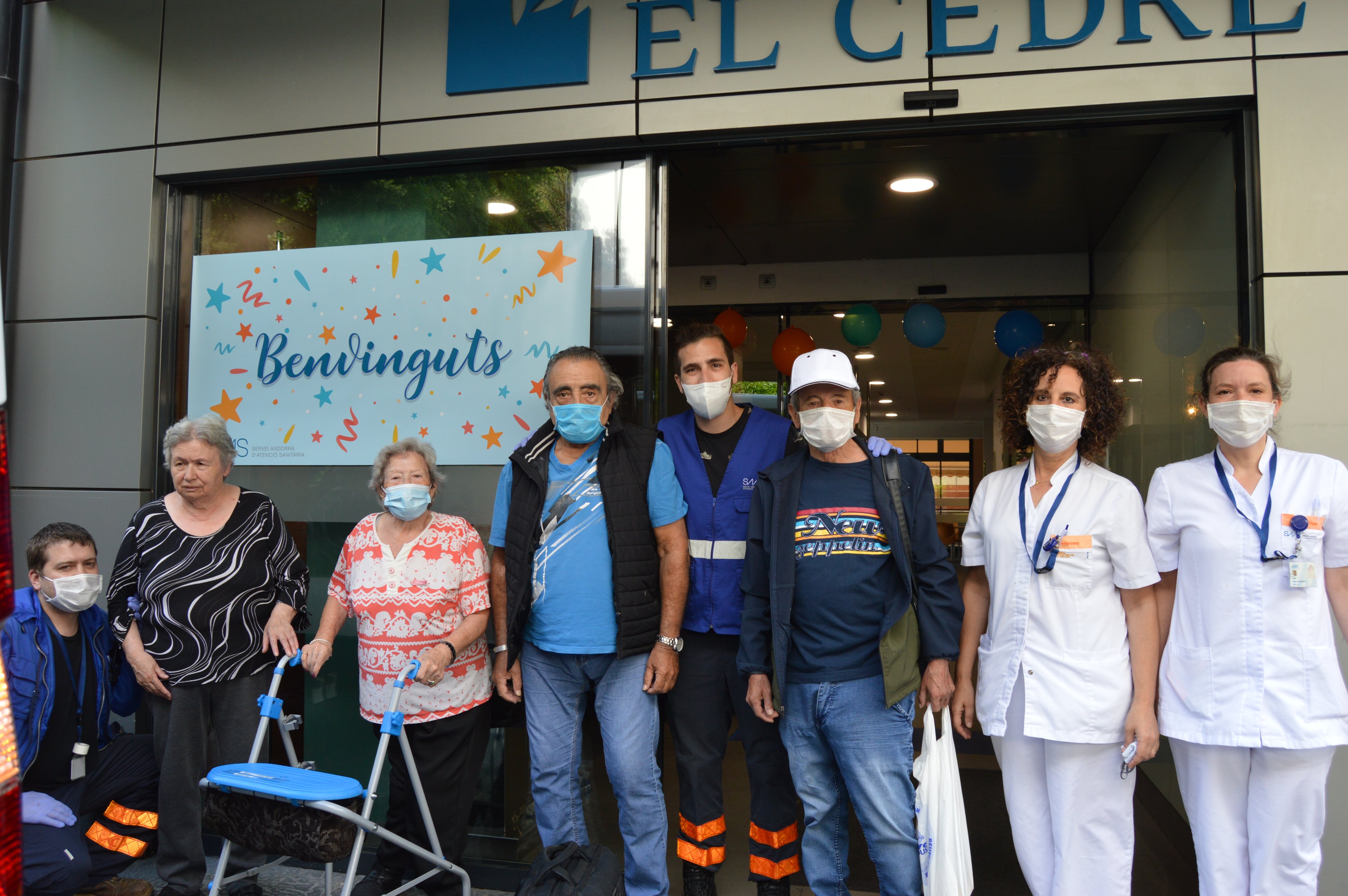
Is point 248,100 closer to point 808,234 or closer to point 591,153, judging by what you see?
point 591,153

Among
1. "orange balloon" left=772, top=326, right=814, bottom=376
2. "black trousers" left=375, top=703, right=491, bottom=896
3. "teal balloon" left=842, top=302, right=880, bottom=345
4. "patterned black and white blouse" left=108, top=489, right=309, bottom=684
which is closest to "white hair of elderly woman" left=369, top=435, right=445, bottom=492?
"patterned black and white blouse" left=108, top=489, right=309, bottom=684

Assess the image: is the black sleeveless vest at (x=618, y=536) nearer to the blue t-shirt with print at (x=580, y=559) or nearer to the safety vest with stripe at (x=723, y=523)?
the blue t-shirt with print at (x=580, y=559)

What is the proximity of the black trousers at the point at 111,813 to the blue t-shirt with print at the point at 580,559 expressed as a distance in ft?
5.32

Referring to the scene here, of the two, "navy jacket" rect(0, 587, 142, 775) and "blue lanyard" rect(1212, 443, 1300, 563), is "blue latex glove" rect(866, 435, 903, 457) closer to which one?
"blue lanyard" rect(1212, 443, 1300, 563)

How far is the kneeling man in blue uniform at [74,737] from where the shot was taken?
10.1ft

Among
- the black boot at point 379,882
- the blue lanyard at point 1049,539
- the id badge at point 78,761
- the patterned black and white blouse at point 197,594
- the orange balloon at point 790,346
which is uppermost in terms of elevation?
the orange balloon at point 790,346

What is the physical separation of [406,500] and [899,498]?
171 cm

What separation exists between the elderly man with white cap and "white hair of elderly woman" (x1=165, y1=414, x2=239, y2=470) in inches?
83.8

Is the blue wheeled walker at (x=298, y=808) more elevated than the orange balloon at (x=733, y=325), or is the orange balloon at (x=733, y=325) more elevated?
the orange balloon at (x=733, y=325)

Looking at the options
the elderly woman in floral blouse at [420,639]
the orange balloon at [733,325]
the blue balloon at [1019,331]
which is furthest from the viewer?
the orange balloon at [733,325]

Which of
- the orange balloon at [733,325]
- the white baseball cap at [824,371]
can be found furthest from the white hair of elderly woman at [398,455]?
the orange balloon at [733,325]

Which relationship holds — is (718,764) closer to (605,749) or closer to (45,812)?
(605,749)

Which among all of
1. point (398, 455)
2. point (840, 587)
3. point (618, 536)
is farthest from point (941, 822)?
point (398, 455)

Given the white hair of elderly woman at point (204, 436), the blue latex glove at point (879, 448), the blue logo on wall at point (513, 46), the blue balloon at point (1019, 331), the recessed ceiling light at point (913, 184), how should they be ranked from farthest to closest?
the blue balloon at point (1019, 331) < the recessed ceiling light at point (913, 184) < the blue logo on wall at point (513, 46) < the white hair of elderly woman at point (204, 436) < the blue latex glove at point (879, 448)
